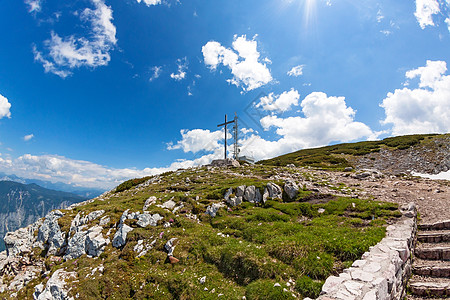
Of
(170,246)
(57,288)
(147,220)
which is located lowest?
(57,288)

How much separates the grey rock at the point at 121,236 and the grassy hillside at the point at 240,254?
20.4 inches

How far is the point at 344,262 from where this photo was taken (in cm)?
915

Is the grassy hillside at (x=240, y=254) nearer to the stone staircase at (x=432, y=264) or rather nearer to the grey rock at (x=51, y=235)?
the grey rock at (x=51, y=235)

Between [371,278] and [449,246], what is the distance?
22.7 feet

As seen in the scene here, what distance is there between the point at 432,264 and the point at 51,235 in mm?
31942

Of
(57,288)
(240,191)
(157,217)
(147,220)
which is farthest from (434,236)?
(57,288)

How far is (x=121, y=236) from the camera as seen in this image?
16.3m

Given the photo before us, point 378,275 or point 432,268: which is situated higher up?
point 378,275

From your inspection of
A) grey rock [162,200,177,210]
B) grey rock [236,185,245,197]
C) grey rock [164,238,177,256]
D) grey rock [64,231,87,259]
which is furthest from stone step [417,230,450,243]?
grey rock [64,231,87,259]

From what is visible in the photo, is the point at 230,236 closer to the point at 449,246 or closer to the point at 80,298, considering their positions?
the point at 80,298

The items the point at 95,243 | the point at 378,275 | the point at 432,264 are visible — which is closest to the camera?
the point at 378,275

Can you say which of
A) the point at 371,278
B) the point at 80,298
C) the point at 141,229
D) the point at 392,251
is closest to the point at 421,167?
the point at 392,251

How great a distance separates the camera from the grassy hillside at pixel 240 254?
9.45 meters

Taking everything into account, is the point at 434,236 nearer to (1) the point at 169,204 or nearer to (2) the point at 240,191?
(2) the point at 240,191
